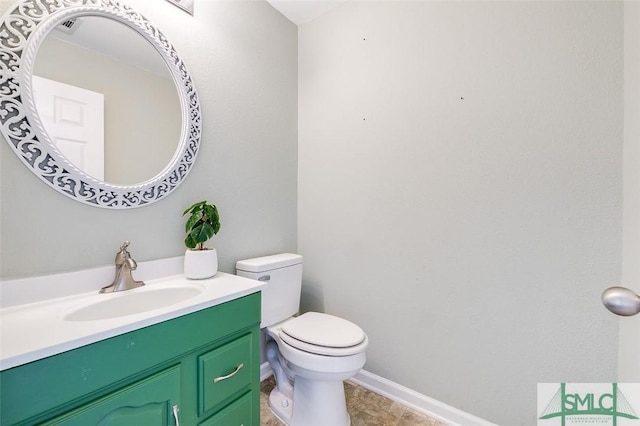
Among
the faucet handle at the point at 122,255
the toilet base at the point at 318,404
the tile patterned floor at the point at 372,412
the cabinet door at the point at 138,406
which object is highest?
the faucet handle at the point at 122,255

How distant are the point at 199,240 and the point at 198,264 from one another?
108mm

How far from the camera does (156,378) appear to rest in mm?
765

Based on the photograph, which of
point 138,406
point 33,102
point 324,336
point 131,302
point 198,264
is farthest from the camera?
point 324,336

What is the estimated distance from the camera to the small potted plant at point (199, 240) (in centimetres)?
115

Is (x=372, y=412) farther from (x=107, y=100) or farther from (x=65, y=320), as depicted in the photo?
(x=107, y=100)

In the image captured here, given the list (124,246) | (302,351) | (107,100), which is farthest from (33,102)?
(302,351)

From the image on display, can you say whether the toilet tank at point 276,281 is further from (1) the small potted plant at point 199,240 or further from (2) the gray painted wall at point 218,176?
(1) the small potted plant at point 199,240

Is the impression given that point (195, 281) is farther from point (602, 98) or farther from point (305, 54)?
point (602, 98)

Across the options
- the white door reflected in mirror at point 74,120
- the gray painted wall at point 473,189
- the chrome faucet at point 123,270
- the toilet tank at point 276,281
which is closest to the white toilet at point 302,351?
the toilet tank at point 276,281

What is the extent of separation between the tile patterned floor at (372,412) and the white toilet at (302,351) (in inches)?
2.3

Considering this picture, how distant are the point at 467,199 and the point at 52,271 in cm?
175

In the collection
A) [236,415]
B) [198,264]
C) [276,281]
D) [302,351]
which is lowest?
[236,415]

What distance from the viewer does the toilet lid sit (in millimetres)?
1215

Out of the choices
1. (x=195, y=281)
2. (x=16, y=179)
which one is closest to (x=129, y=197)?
(x=16, y=179)
